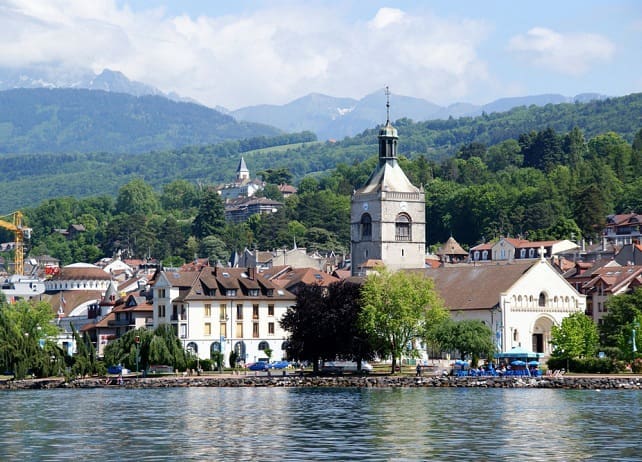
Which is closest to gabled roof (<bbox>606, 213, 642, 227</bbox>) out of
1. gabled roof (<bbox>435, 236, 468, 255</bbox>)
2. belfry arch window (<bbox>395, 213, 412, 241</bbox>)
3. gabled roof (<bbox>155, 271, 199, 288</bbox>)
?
gabled roof (<bbox>435, 236, 468, 255</bbox>)

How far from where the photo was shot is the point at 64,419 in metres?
65.1

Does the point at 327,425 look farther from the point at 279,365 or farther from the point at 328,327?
the point at 279,365

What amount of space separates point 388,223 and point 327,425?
75563 mm

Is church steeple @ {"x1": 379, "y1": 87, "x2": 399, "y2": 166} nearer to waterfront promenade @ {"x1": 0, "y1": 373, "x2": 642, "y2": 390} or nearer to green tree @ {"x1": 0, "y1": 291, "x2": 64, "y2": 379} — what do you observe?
waterfront promenade @ {"x1": 0, "y1": 373, "x2": 642, "y2": 390}

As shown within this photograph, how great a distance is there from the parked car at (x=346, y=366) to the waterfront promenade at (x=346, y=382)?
4887 mm

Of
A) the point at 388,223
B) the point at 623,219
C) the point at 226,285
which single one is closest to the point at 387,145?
the point at 388,223

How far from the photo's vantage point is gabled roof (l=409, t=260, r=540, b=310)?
113125 millimetres

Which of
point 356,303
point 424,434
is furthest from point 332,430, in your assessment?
point 356,303

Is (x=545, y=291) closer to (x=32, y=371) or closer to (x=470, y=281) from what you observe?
(x=470, y=281)

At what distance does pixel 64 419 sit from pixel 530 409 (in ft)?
73.8

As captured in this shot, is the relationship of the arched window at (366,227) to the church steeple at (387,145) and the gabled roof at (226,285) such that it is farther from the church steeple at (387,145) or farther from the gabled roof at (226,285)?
the gabled roof at (226,285)

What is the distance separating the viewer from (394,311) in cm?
9588

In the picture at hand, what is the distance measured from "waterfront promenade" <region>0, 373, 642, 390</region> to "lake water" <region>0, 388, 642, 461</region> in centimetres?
326

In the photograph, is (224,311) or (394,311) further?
(224,311)
